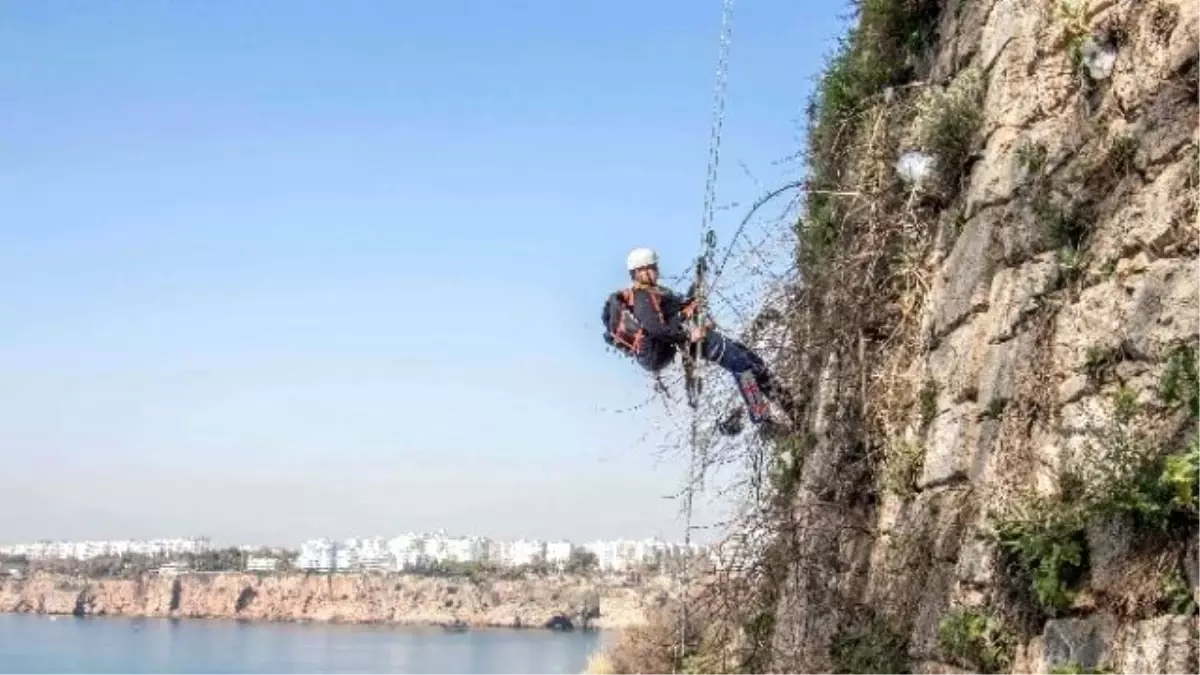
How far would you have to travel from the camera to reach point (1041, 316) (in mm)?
4398

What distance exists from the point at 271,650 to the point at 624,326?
9554 centimetres

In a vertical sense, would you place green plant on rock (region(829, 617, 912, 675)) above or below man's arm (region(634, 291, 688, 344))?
below

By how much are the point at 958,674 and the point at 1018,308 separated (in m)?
1.19

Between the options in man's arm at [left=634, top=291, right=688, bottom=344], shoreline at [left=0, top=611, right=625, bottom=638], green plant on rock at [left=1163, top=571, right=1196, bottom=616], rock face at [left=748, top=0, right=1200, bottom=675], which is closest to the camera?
green plant on rock at [left=1163, top=571, right=1196, bottom=616]

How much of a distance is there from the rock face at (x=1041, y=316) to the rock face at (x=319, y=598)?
110756mm

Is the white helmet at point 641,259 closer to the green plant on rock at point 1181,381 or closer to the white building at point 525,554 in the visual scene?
the green plant on rock at point 1181,381

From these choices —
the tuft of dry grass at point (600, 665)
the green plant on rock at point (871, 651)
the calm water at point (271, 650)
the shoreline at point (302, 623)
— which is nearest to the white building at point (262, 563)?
the shoreline at point (302, 623)

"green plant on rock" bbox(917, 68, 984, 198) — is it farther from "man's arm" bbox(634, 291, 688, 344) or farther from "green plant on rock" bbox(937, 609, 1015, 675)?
"man's arm" bbox(634, 291, 688, 344)

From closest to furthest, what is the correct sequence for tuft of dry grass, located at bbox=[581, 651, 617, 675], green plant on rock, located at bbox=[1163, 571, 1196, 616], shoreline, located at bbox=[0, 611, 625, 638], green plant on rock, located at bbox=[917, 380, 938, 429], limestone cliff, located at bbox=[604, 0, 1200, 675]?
green plant on rock, located at bbox=[1163, 571, 1196, 616]
limestone cliff, located at bbox=[604, 0, 1200, 675]
green plant on rock, located at bbox=[917, 380, 938, 429]
tuft of dry grass, located at bbox=[581, 651, 617, 675]
shoreline, located at bbox=[0, 611, 625, 638]

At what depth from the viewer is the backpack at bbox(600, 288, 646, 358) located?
24.5ft

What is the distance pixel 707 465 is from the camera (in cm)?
723

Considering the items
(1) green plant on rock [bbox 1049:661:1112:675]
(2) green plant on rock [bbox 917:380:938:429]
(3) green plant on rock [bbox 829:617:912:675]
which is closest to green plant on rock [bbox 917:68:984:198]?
(2) green plant on rock [bbox 917:380:938:429]

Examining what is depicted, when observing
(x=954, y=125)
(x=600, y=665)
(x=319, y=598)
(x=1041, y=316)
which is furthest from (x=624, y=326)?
(x=319, y=598)

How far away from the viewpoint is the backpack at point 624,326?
24.5ft
